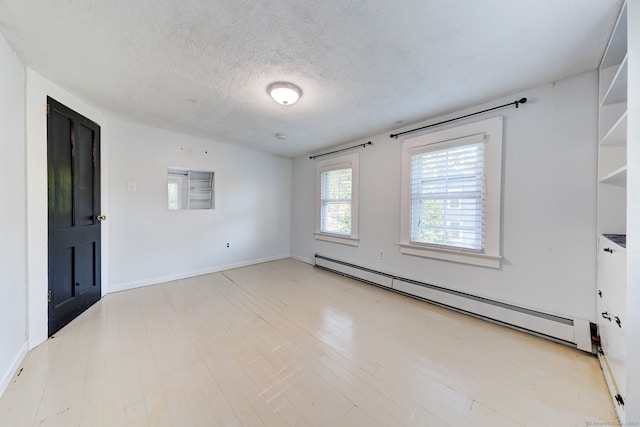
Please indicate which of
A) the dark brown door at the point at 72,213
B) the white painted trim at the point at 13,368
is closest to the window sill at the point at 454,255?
the white painted trim at the point at 13,368

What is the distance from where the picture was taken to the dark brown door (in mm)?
2102

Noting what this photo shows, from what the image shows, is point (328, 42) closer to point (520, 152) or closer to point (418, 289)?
point (520, 152)

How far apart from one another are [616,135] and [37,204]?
4499 millimetres

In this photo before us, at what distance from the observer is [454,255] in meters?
2.62

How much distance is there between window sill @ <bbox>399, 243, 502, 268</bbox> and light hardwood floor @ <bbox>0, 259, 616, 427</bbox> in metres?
0.60

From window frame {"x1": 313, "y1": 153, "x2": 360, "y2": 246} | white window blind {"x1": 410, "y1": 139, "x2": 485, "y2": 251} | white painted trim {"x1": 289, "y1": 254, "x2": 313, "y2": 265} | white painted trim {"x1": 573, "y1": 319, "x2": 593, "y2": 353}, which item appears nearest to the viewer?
white painted trim {"x1": 573, "y1": 319, "x2": 593, "y2": 353}

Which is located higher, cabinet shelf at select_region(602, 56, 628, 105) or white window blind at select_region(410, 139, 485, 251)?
cabinet shelf at select_region(602, 56, 628, 105)

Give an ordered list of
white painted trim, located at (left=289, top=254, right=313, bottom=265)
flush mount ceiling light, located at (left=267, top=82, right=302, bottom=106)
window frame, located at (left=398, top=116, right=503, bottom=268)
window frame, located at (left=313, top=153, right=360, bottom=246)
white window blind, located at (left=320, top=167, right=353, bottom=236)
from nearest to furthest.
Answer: flush mount ceiling light, located at (left=267, top=82, right=302, bottom=106) < window frame, located at (left=398, top=116, right=503, bottom=268) < window frame, located at (left=313, top=153, right=360, bottom=246) < white window blind, located at (left=320, top=167, right=353, bottom=236) < white painted trim, located at (left=289, top=254, right=313, bottom=265)

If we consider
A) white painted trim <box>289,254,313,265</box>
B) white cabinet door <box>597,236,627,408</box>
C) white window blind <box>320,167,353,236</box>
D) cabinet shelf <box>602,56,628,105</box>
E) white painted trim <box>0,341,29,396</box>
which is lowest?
white painted trim <box>0,341,29,396</box>

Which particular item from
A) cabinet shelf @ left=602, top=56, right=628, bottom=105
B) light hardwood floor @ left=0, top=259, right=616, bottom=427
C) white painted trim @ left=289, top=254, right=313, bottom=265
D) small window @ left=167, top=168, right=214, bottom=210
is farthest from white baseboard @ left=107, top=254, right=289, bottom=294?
cabinet shelf @ left=602, top=56, right=628, bottom=105

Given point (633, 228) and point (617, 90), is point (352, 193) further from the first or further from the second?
point (633, 228)

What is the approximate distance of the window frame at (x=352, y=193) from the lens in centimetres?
377

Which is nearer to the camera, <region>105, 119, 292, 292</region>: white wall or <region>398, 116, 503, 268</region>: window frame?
<region>398, 116, 503, 268</region>: window frame

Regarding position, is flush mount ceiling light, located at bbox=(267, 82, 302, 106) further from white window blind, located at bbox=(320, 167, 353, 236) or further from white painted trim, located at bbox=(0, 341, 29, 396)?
white painted trim, located at bbox=(0, 341, 29, 396)
